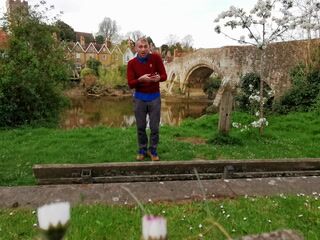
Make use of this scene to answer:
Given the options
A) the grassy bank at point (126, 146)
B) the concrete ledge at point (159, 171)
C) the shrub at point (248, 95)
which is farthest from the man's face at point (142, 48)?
the shrub at point (248, 95)

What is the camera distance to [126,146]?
7492 millimetres

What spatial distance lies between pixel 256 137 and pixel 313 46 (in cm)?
902

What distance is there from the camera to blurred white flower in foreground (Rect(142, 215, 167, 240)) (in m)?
0.61

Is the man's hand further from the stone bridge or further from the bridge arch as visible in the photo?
the bridge arch

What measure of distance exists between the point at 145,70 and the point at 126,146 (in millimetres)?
2350

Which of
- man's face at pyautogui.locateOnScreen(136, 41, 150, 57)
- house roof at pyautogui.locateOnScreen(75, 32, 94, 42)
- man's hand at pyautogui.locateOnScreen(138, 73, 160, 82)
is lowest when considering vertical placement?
man's hand at pyautogui.locateOnScreen(138, 73, 160, 82)

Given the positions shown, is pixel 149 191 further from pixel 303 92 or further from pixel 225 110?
pixel 303 92

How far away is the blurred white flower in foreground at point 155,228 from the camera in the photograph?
607 millimetres

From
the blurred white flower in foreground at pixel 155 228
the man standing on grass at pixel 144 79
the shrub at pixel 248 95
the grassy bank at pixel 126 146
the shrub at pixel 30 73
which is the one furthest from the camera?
the shrub at pixel 248 95

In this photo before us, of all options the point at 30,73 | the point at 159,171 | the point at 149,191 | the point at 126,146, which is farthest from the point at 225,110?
the point at 30,73

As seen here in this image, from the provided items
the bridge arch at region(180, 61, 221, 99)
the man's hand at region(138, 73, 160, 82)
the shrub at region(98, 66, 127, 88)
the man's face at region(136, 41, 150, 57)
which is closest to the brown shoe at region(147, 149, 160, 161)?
the man's hand at region(138, 73, 160, 82)

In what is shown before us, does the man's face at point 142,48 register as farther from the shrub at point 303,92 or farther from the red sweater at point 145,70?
the shrub at point 303,92

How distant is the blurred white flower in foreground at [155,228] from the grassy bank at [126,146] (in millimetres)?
5176

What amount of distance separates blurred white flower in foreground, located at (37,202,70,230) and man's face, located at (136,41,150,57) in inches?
193
